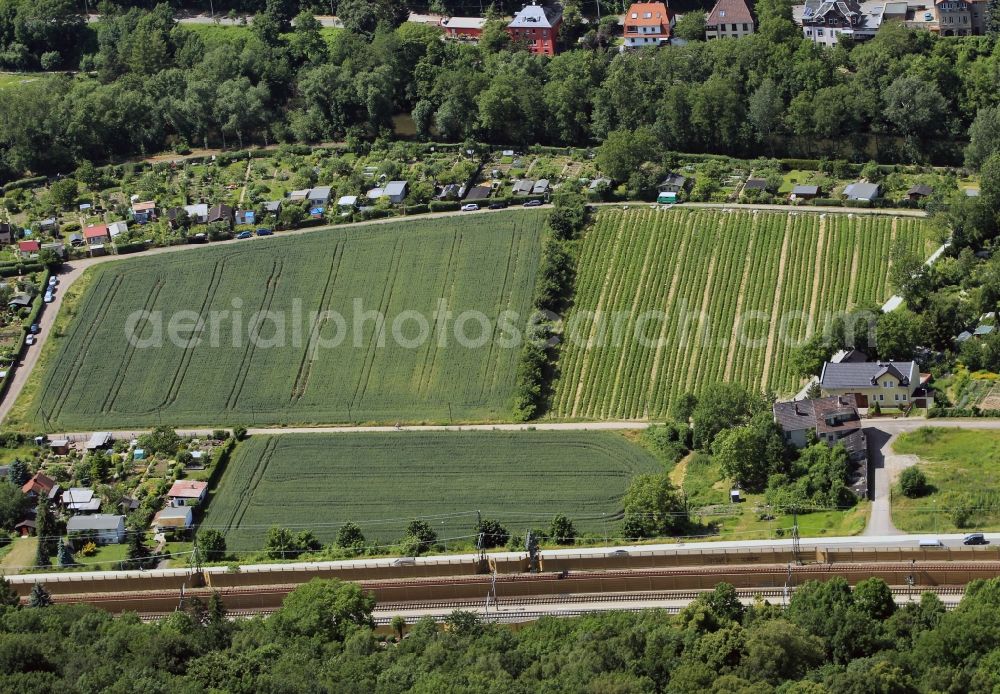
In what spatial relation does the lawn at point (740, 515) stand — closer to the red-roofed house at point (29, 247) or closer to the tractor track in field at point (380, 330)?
the tractor track in field at point (380, 330)

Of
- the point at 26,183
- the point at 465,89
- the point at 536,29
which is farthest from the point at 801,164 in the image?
the point at 26,183

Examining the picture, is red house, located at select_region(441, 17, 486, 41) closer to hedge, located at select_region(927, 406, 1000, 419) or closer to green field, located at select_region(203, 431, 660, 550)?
green field, located at select_region(203, 431, 660, 550)

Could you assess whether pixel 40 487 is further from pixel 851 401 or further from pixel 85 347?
pixel 851 401

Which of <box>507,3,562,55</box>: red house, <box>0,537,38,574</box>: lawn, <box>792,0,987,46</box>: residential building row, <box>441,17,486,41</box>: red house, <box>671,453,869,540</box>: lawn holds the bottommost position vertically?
<box>0,537,38,574</box>: lawn

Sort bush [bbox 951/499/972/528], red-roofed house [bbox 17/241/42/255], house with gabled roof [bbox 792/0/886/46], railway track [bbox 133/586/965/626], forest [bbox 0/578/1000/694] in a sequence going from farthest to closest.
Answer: house with gabled roof [bbox 792/0/886/46]
red-roofed house [bbox 17/241/42/255]
bush [bbox 951/499/972/528]
railway track [bbox 133/586/965/626]
forest [bbox 0/578/1000/694]

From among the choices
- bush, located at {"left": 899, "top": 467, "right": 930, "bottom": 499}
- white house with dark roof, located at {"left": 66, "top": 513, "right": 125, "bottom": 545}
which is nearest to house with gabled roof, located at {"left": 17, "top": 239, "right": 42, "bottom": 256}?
white house with dark roof, located at {"left": 66, "top": 513, "right": 125, "bottom": 545}
